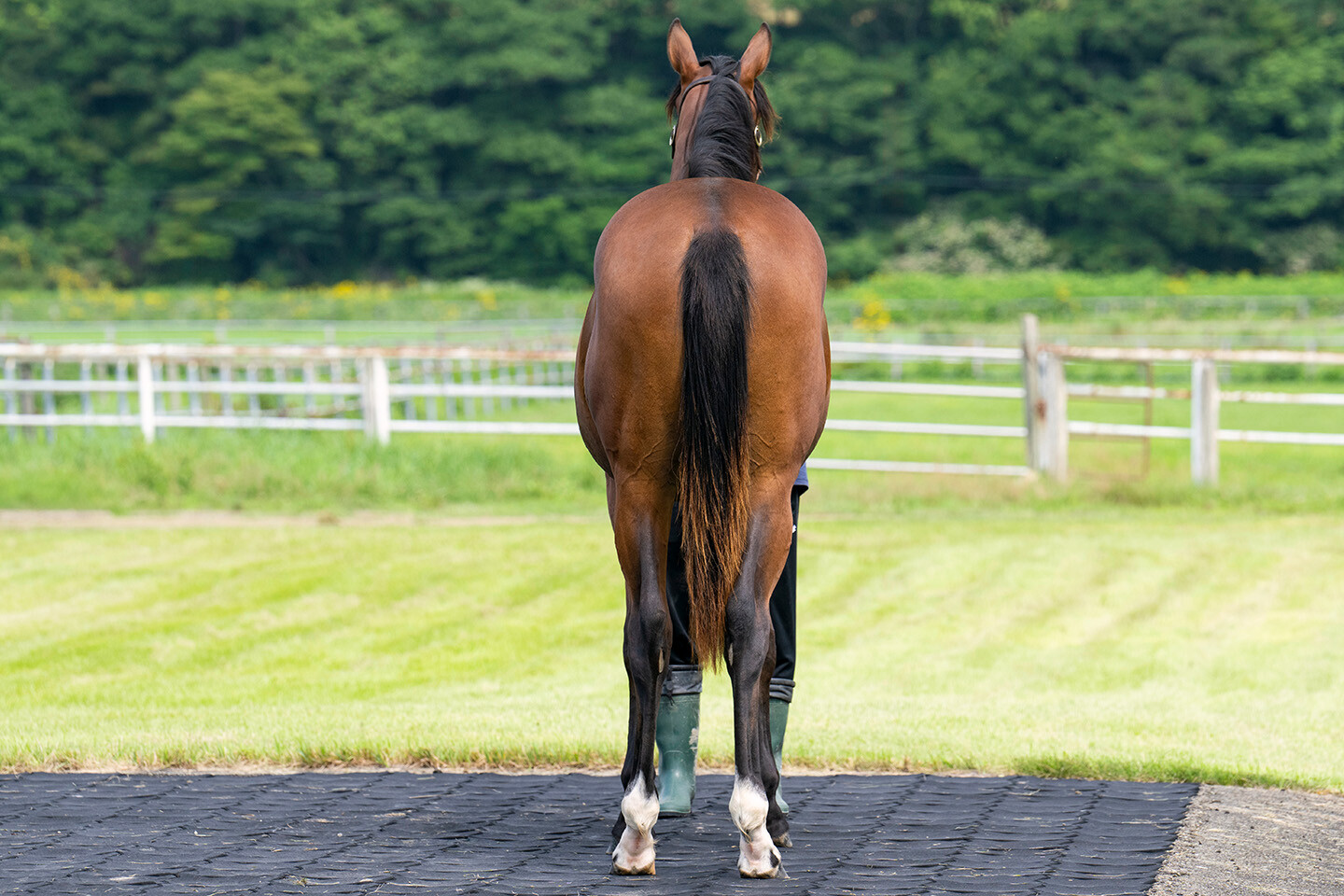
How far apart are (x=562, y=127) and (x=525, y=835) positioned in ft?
212

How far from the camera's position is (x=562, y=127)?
6644 centimetres

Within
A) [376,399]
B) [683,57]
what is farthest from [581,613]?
[376,399]

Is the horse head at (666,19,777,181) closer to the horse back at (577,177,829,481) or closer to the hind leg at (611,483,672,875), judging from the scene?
the horse back at (577,177,829,481)

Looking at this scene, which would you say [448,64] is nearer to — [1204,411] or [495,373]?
[495,373]

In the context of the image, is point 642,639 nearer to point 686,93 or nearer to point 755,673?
point 755,673

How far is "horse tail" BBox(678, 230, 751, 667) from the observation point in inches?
137

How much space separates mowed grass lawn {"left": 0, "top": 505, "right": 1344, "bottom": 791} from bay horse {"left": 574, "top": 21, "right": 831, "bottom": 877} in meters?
1.56

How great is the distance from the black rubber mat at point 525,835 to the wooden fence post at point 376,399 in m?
8.99

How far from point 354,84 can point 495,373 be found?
43.1m

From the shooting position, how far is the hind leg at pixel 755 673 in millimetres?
3447

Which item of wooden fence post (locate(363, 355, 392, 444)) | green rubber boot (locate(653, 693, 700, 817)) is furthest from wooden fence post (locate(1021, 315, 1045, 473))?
green rubber boot (locate(653, 693, 700, 817))

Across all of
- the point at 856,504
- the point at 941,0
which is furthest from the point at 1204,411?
the point at 941,0

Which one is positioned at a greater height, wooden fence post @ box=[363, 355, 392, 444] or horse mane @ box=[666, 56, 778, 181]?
A: horse mane @ box=[666, 56, 778, 181]

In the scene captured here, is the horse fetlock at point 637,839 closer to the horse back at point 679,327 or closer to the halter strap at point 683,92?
the horse back at point 679,327
